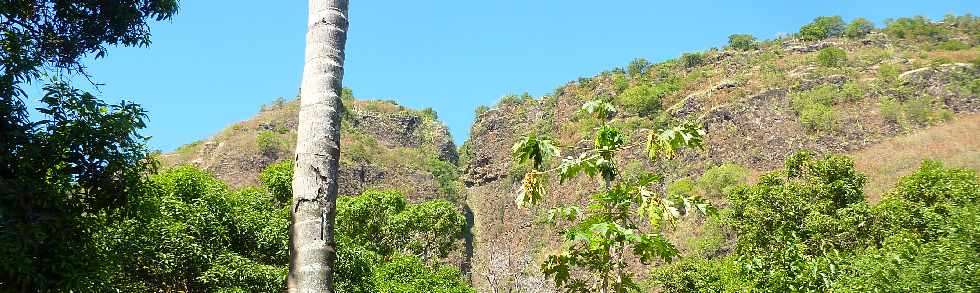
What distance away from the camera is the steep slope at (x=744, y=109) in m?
55.9

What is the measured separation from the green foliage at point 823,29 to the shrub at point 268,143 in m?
58.6

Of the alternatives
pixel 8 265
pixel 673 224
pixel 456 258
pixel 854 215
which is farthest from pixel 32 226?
pixel 456 258

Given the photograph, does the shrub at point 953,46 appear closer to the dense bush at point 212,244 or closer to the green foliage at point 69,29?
the dense bush at point 212,244

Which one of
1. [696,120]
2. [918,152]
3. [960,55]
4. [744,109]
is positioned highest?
[960,55]

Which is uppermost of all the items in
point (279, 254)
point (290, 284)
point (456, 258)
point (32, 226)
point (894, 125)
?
point (894, 125)

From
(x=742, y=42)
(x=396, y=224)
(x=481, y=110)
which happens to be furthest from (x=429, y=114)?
(x=396, y=224)

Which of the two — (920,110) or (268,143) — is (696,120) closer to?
(920,110)

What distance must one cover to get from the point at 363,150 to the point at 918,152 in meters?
47.6

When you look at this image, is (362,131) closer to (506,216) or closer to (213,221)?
(506,216)

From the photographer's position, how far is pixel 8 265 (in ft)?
16.6

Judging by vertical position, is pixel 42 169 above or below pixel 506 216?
below

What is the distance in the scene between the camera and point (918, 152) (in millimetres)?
49594

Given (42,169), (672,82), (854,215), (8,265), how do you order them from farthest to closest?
(672,82) < (854,215) < (42,169) < (8,265)

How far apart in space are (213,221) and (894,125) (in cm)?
5420
